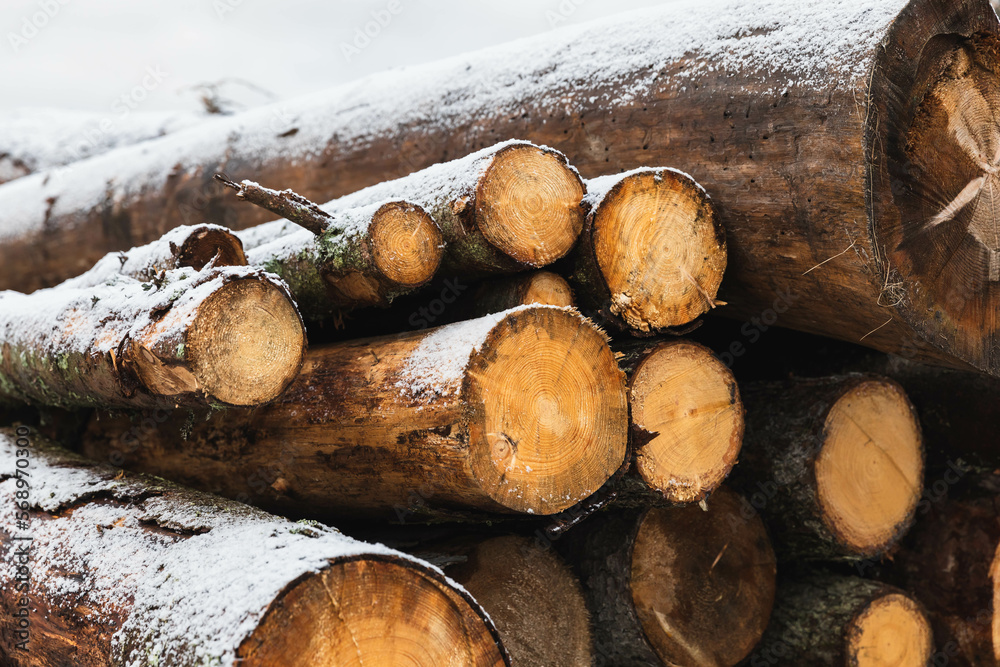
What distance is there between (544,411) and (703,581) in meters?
0.99

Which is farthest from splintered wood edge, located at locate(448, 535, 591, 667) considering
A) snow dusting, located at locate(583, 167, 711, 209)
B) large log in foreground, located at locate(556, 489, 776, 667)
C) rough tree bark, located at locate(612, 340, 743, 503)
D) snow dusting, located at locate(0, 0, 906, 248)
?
snow dusting, located at locate(0, 0, 906, 248)

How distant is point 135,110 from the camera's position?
644 cm

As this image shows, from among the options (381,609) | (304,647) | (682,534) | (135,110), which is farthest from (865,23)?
(135,110)

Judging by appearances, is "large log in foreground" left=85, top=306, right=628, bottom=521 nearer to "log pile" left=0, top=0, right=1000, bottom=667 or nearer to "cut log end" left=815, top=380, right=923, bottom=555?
"log pile" left=0, top=0, right=1000, bottom=667

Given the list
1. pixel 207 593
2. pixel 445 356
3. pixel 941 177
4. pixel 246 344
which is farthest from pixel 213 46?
pixel 207 593

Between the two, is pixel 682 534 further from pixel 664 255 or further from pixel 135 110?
pixel 135 110

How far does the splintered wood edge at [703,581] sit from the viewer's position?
211cm

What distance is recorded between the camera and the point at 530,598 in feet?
6.51

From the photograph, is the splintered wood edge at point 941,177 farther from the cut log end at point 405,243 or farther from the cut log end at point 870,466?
the cut log end at point 405,243

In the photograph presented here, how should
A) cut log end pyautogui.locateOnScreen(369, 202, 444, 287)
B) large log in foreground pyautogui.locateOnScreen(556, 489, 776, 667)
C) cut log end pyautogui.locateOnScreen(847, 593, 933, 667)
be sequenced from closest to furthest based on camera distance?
1. cut log end pyautogui.locateOnScreen(369, 202, 444, 287)
2. large log in foreground pyautogui.locateOnScreen(556, 489, 776, 667)
3. cut log end pyautogui.locateOnScreen(847, 593, 933, 667)

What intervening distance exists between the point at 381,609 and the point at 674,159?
5.35 feet

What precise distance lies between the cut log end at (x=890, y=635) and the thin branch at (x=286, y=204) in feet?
→ 6.56

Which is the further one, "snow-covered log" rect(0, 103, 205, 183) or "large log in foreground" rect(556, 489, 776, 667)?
"snow-covered log" rect(0, 103, 205, 183)

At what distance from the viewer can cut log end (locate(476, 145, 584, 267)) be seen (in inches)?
72.2
